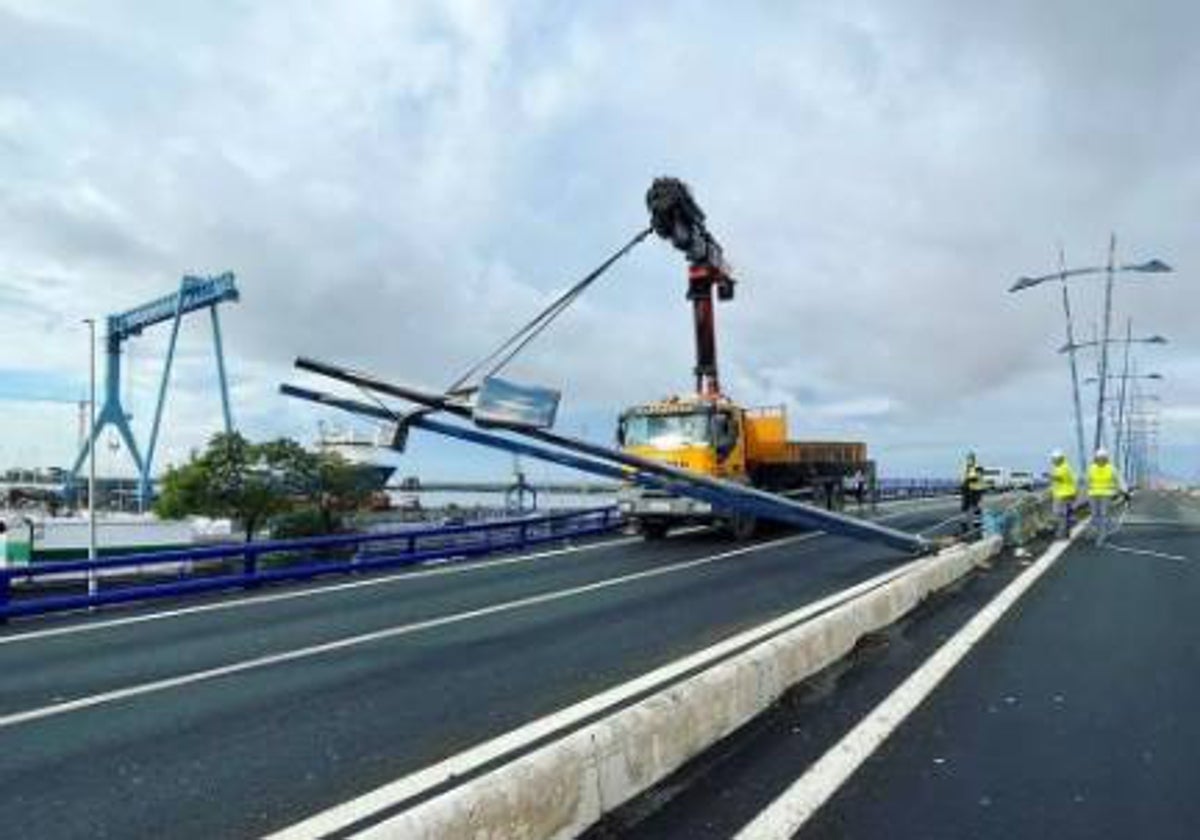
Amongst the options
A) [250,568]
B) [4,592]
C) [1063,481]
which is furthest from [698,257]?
[4,592]

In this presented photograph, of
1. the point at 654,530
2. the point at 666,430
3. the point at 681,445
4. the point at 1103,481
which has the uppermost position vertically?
the point at 666,430

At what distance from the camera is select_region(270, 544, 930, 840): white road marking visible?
6.43m

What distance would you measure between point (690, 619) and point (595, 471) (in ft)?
16.3

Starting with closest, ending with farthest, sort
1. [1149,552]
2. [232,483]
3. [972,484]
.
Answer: [1149,552]
[972,484]
[232,483]

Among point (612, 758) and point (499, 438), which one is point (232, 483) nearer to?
point (499, 438)

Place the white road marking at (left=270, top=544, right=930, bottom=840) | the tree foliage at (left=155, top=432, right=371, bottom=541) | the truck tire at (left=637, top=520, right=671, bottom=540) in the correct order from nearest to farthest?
the white road marking at (left=270, top=544, right=930, bottom=840), the truck tire at (left=637, top=520, right=671, bottom=540), the tree foliage at (left=155, top=432, right=371, bottom=541)

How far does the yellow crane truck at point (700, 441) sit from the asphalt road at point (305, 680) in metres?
7.83

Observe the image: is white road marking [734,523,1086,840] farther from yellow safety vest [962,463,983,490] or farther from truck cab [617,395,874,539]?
yellow safety vest [962,463,983,490]

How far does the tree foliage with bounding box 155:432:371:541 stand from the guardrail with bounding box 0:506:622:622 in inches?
1896

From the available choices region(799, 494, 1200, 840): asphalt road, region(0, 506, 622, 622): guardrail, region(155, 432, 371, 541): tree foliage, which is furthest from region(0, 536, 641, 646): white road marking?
region(155, 432, 371, 541): tree foliage

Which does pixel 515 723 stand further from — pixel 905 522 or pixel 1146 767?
pixel 905 522

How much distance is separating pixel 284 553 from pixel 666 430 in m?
8.61

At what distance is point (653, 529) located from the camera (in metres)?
30.0

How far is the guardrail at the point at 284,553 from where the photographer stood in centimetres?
1664
